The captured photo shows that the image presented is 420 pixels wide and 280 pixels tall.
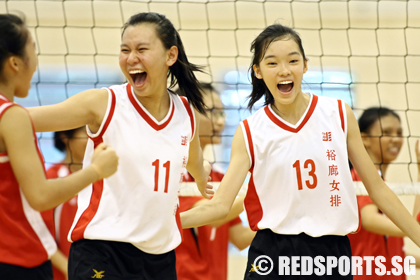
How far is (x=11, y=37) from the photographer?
178cm

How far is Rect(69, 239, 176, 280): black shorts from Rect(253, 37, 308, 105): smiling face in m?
0.89

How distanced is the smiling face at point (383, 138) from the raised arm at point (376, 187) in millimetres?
1449

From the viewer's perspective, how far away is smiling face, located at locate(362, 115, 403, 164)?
3799 millimetres

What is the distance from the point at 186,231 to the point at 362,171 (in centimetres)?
133

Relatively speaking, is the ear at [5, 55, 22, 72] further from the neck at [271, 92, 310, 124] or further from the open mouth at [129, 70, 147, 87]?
the neck at [271, 92, 310, 124]

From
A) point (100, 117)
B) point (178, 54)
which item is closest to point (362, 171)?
point (178, 54)

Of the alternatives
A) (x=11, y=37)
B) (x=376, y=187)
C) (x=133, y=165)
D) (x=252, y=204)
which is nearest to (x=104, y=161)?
(x=133, y=165)

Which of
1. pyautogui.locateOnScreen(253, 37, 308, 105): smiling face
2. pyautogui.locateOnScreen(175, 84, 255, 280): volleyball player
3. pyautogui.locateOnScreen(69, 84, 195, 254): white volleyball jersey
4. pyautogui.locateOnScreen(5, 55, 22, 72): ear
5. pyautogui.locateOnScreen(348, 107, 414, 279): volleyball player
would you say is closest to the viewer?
pyautogui.locateOnScreen(5, 55, 22, 72): ear

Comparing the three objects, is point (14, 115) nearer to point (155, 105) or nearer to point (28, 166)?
point (28, 166)

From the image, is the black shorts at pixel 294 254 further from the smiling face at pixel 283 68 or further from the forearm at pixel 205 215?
the smiling face at pixel 283 68

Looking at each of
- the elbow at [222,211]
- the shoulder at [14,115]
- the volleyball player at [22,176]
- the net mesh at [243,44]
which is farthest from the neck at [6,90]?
the net mesh at [243,44]

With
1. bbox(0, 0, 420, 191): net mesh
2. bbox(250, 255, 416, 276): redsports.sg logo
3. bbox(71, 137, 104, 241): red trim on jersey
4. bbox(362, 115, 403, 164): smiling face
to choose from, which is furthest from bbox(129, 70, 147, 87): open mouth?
bbox(0, 0, 420, 191): net mesh

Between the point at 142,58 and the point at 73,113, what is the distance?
1.15 feet

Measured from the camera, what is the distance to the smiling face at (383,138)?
3.80 m
